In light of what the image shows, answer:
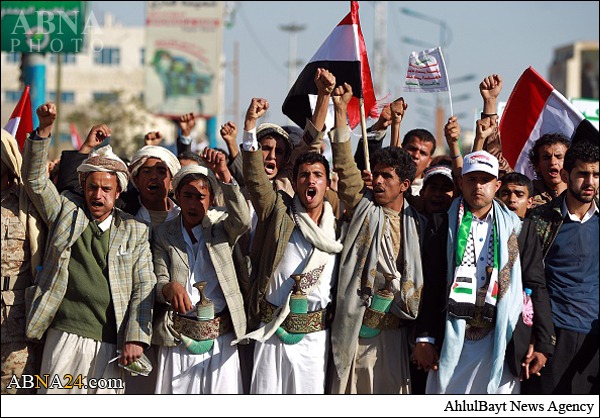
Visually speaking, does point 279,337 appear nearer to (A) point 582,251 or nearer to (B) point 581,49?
(A) point 582,251

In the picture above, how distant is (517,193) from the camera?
20.4 feet

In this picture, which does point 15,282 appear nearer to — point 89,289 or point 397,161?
point 89,289

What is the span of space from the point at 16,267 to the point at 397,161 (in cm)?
245

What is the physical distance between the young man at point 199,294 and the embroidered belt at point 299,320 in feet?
0.45

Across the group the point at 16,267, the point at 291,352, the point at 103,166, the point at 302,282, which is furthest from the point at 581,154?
the point at 16,267

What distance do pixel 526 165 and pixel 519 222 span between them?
56.5 inches

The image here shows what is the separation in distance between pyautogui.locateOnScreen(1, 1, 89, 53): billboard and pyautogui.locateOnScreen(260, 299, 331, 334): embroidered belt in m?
6.23

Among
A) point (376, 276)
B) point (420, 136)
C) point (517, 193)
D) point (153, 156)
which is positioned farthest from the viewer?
point (420, 136)

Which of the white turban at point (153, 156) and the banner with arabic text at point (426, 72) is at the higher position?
the banner with arabic text at point (426, 72)

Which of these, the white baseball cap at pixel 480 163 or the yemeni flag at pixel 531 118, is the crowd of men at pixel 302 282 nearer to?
the white baseball cap at pixel 480 163

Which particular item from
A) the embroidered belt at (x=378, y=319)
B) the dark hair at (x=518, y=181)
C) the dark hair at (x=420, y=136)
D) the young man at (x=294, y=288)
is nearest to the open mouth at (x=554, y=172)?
the dark hair at (x=518, y=181)

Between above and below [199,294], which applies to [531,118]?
above

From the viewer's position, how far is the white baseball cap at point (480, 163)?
572cm

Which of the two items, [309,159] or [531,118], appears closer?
[309,159]
